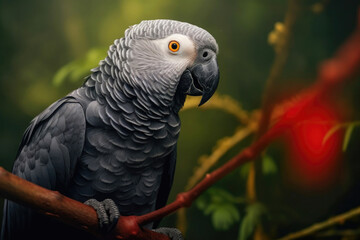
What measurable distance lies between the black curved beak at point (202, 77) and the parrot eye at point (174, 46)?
2.6 inches

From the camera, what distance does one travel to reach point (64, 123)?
37.7 inches

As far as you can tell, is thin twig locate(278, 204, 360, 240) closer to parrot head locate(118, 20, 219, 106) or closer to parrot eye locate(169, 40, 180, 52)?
parrot head locate(118, 20, 219, 106)

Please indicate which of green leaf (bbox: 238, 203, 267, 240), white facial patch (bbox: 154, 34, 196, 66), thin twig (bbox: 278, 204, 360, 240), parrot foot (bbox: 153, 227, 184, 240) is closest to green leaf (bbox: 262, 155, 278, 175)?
green leaf (bbox: 238, 203, 267, 240)

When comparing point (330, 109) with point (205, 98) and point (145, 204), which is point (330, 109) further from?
point (145, 204)

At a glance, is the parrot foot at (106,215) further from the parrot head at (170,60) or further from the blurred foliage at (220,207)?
the blurred foliage at (220,207)

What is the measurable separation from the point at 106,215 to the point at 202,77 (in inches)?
17.3

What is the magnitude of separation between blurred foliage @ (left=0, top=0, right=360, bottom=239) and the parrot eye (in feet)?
2.05

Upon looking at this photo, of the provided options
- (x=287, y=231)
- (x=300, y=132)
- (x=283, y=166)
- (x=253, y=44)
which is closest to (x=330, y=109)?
(x=300, y=132)

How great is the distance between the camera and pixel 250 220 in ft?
5.16

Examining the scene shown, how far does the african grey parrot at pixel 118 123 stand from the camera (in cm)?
96

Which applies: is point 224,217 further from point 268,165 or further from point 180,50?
point 180,50

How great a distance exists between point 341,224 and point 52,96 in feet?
4.59

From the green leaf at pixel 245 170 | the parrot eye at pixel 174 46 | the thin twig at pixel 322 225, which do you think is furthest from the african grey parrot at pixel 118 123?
the thin twig at pixel 322 225

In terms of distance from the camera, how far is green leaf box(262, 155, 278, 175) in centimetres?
164
